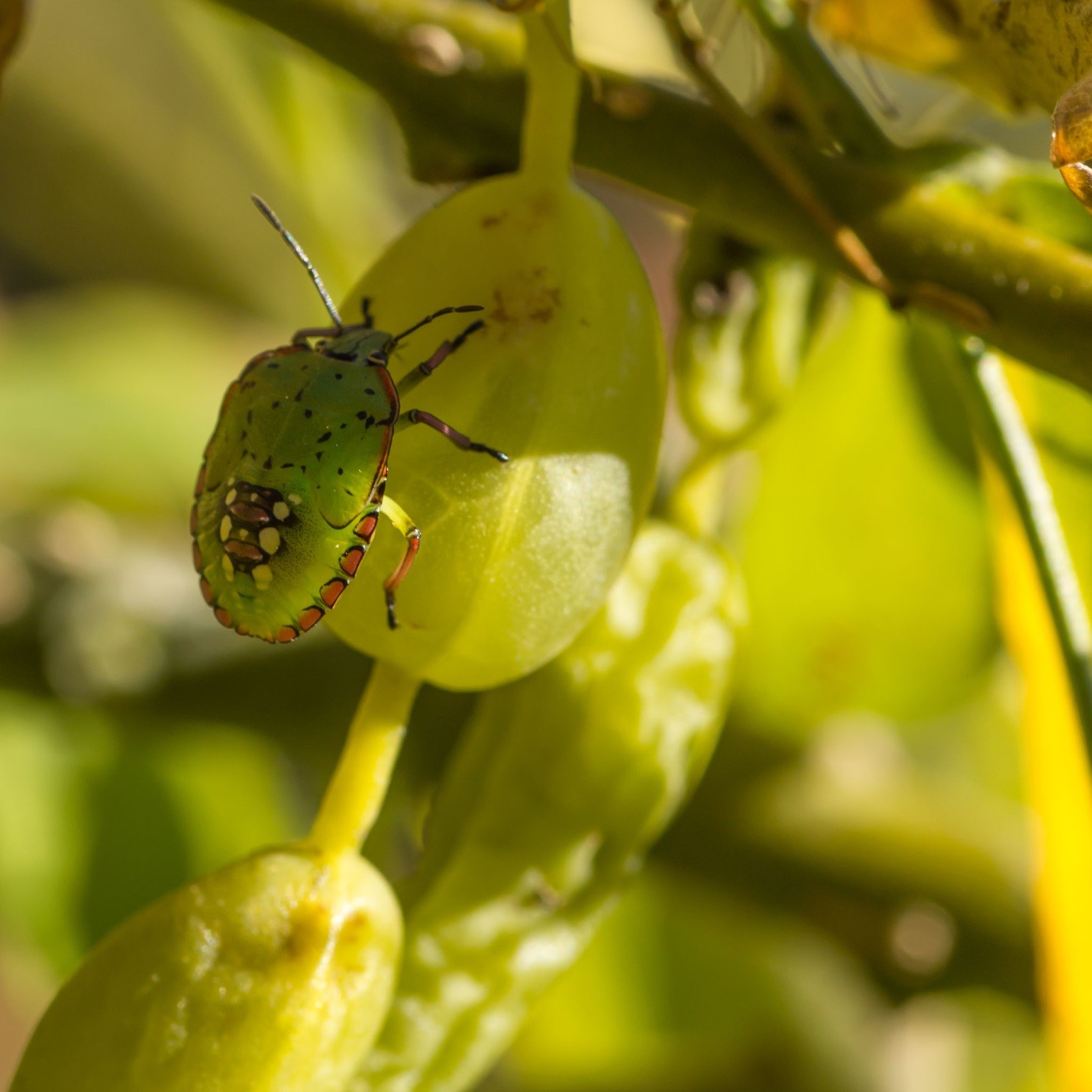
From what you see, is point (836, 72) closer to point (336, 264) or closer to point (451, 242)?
point (451, 242)

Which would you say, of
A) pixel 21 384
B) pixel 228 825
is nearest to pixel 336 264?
pixel 21 384

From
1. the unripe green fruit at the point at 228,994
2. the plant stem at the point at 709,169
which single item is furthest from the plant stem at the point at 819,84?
the unripe green fruit at the point at 228,994

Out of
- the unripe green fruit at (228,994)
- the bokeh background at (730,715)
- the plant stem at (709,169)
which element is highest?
the plant stem at (709,169)

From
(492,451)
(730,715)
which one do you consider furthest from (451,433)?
(730,715)

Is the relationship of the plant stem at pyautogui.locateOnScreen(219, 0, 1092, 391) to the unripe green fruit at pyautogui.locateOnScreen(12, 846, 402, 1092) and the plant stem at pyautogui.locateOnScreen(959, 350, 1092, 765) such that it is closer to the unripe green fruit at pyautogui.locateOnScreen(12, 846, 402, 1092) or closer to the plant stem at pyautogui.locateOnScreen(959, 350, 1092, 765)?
the plant stem at pyautogui.locateOnScreen(959, 350, 1092, 765)

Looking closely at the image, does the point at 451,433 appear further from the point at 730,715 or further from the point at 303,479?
the point at 730,715

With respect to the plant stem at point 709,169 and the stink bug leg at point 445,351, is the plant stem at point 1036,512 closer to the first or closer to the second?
the plant stem at point 709,169
